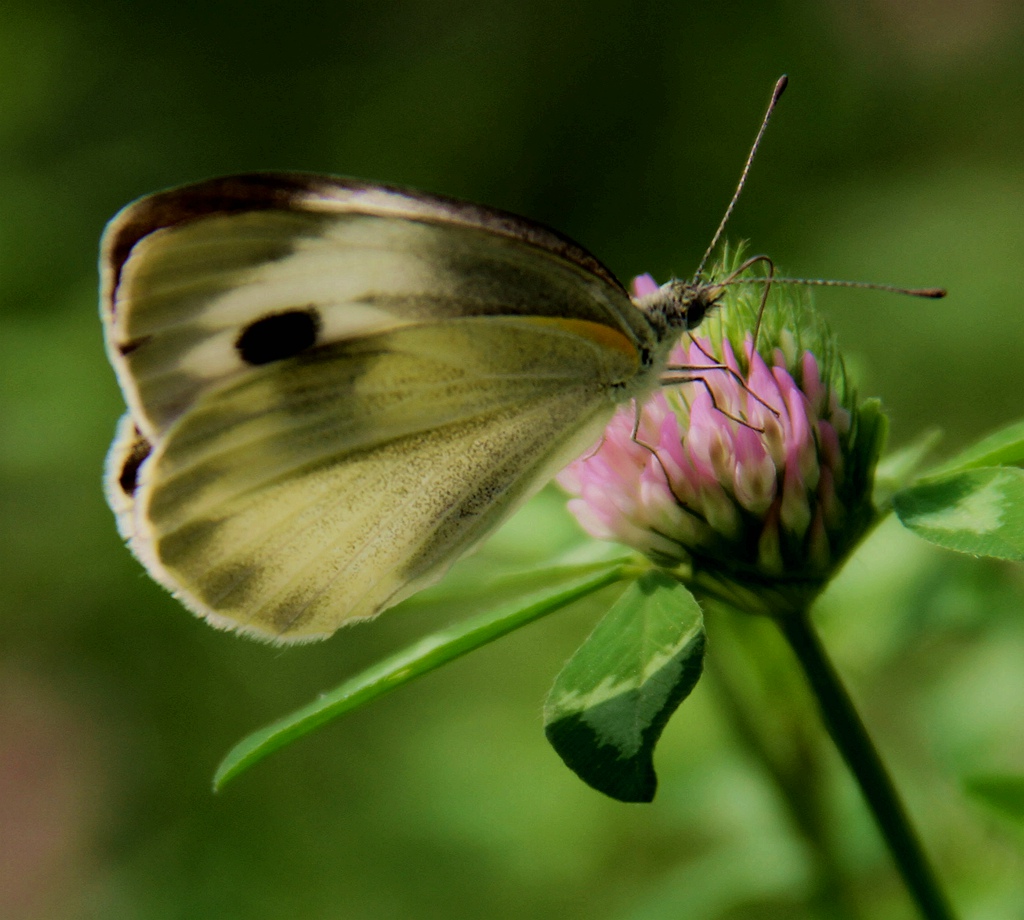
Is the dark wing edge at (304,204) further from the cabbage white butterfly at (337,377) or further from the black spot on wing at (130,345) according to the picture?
the black spot on wing at (130,345)

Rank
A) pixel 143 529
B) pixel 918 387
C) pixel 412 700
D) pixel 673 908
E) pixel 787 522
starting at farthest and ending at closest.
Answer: pixel 918 387, pixel 412 700, pixel 673 908, pixel 143 529, pixel 787 522

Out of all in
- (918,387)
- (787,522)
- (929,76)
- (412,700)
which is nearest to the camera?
(787,522)

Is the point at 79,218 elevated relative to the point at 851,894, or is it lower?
elevated

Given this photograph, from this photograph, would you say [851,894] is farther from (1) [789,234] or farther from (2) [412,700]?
(1) [789,234]

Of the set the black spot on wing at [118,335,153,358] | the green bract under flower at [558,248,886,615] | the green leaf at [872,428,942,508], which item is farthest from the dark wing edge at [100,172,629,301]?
the green leaf at [872,428,942,508]

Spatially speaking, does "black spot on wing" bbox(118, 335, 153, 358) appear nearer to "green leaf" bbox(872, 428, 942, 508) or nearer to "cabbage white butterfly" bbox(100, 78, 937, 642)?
"cabbage white butterfly" bbox(100, 78, 937, 642)

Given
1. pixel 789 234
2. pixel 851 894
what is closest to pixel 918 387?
pixel 789 234

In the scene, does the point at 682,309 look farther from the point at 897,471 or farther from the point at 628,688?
the point at 628,688

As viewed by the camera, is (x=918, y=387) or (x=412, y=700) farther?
(x=918, y=387)
